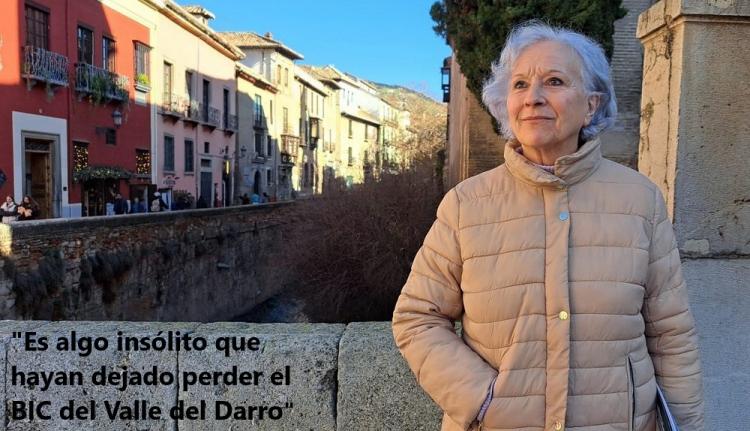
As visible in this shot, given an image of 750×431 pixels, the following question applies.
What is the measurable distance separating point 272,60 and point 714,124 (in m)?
41.5

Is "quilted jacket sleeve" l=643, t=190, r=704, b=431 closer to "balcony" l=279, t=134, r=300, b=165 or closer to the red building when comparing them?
the red building

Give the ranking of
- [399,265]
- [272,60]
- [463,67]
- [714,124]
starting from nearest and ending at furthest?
[714,124] < [463,67] < [399,265] < [272,60]

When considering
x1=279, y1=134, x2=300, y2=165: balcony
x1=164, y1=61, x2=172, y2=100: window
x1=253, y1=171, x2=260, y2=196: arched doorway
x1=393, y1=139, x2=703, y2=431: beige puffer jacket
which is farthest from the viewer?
x1=279, y1=134, x2=300, y2=165: balcony

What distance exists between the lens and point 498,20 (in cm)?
939

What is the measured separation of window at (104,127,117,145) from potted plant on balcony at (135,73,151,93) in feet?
8.82

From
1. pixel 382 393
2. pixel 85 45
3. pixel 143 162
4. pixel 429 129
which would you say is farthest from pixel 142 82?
pixel 382 393

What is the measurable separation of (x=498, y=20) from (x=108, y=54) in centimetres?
1626

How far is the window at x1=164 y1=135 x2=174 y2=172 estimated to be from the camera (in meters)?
25.0

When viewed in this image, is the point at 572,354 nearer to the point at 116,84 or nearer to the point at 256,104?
the point at 116,84

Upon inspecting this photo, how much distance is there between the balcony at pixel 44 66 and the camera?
15.7 metres

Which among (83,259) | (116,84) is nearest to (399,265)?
(83,259)

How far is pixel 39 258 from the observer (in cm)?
1079

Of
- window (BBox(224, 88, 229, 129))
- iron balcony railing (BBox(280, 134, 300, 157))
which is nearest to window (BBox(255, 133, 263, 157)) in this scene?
iron balcony railing (BBox(280, 134, 300, 157))

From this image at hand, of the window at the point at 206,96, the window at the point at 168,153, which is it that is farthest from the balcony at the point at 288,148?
the window at the point at 168,153
